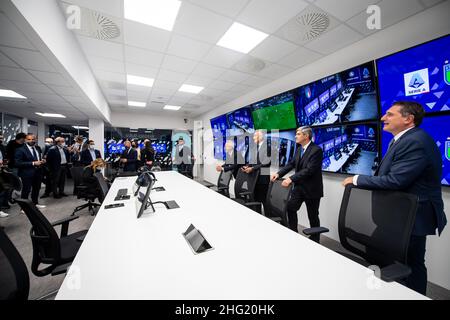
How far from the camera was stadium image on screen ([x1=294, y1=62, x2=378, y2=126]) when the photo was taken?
7.76ft

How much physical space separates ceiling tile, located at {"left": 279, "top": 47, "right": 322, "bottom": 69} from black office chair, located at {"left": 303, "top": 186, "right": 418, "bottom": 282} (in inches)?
97.9

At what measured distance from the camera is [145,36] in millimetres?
2590

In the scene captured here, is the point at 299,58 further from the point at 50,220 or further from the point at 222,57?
the point at 50,220

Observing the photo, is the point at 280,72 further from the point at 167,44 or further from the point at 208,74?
the point at 167,44

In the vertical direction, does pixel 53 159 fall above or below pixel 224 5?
below

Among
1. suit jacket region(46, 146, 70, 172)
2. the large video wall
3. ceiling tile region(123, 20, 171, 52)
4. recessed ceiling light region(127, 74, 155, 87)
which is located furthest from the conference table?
suit jacket region(46, 146, 70, 172)

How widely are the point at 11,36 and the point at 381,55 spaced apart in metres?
4.24

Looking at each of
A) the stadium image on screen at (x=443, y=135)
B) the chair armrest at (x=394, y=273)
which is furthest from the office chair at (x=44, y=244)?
the stadium image on screen at (x=443, y=135)

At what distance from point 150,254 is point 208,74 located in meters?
3.70

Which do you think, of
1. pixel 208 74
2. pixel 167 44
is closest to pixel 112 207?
pixel 167 44

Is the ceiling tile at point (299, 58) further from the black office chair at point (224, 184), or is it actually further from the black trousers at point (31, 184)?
the black trousers at point (31, 184)

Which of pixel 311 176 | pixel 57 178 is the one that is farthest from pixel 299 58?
pixel 57 178

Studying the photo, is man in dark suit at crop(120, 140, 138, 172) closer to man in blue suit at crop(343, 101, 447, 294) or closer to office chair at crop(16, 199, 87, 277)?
office chair at crop(16, 199, 87, 277)
